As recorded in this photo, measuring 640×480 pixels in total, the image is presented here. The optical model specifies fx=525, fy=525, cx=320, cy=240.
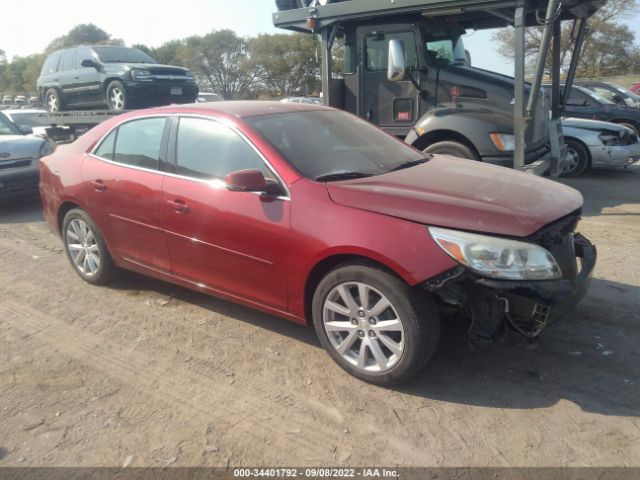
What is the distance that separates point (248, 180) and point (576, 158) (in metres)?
8.44

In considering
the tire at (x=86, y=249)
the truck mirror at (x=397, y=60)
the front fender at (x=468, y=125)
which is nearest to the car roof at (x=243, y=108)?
the tire at (x=86, y=249)

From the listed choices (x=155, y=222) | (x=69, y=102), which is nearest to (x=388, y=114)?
(x=155, y=222)

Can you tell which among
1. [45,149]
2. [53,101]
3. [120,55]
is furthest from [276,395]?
[53,101]

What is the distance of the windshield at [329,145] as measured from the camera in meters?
3.52

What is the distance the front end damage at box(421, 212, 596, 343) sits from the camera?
2.76 meters

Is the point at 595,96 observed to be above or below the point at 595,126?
above

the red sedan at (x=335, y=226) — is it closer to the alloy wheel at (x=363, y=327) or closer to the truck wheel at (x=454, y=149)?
the alloy wheel at (x=363, y=327)

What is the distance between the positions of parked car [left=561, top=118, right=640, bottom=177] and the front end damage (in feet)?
23.7

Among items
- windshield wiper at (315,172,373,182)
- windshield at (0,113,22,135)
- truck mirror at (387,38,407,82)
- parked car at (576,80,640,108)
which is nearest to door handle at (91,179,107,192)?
windshield wiper at (315,172,373,182)

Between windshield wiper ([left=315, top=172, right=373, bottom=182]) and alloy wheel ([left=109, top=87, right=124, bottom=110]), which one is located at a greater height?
alloy wheel ([left=109, top=87, right=124, bottom=110])

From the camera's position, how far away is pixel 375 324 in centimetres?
304

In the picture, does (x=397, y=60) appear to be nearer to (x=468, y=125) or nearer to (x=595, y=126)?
(x=468, y=125)

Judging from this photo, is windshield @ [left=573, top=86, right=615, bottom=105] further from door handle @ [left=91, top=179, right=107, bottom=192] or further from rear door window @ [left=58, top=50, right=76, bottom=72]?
rear door window @ [left=58, top=50, right=76, bottom=72]

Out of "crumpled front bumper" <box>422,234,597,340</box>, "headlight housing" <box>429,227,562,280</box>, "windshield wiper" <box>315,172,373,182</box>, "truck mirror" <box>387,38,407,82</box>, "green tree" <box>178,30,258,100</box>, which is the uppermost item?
"green tree" <box>178,30,258,100</box>
